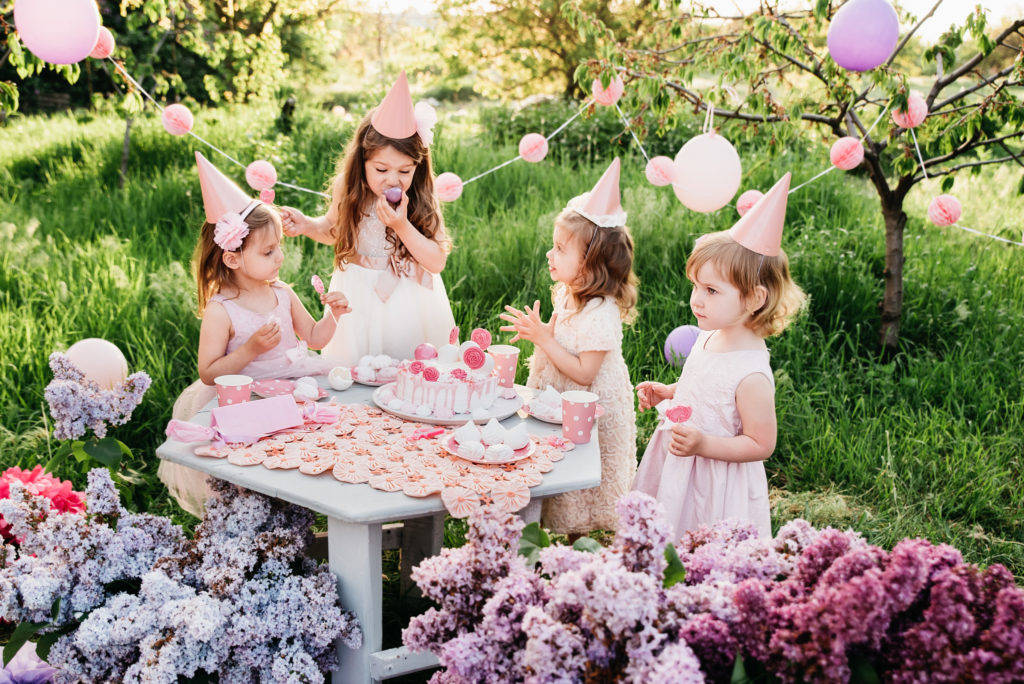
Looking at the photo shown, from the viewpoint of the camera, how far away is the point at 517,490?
6.82 feet

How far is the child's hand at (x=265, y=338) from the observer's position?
2744 millimetres

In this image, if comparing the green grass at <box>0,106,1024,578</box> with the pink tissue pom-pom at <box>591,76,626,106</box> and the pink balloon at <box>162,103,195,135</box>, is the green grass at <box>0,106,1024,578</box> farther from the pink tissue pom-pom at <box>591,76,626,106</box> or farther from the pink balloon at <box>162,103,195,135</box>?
the pink tissue pom-pom at <box>591,76,626,106</box>

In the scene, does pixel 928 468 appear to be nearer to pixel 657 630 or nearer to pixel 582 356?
pixel 582 356

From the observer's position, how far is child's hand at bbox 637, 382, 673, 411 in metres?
2.89

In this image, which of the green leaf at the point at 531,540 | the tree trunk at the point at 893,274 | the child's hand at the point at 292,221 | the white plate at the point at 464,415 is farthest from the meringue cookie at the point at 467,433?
the tree trunk at the point at 893,274

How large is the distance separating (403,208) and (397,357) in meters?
0.61

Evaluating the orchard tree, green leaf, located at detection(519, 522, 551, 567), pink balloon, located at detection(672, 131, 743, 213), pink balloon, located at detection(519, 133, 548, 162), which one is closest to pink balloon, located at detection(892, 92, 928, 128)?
the orchard tree

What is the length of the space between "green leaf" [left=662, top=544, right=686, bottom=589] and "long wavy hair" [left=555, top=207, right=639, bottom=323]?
1352mm

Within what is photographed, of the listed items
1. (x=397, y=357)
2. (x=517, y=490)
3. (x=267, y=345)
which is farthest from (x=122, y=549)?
(x=397, y=357)

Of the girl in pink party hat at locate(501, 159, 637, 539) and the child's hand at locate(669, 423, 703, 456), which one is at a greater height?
the girl in pink party hat at locate(501, 159, 637, 539)

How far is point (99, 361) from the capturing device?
10.7ft

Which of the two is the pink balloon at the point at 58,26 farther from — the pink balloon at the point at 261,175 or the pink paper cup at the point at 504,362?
the pink paper cup at the point at 504,362

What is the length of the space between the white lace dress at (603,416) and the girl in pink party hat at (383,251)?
650 millimetres

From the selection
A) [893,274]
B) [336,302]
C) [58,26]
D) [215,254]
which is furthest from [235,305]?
[893,274]
